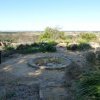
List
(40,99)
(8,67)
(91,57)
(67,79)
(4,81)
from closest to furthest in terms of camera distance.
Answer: (40,99), (67,79), (4,81), (91,57), (8,67)

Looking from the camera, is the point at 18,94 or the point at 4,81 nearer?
the point at 18,94

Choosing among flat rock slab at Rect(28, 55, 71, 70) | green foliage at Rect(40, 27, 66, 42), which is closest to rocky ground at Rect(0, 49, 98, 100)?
flat rock slab at Rect(28, 55, 71, 70)

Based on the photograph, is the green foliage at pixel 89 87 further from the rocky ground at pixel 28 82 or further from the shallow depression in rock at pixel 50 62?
the shallow depression in rock at pixel 50 62

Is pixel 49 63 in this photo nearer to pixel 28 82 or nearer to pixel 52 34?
pixel 28 82

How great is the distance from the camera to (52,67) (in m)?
14.2

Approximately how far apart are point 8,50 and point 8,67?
5.90 m

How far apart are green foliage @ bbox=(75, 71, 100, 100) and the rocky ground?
98 centimetres

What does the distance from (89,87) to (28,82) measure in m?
5.35

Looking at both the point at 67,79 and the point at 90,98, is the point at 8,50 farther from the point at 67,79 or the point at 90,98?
the point at 90,98

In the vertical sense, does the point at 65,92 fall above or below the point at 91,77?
below

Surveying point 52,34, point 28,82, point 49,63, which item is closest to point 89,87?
point 28,82

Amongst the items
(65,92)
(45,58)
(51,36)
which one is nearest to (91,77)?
(65,92)

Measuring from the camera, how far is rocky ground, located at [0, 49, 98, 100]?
8.88 m

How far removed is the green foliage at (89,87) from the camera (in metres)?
6.16
